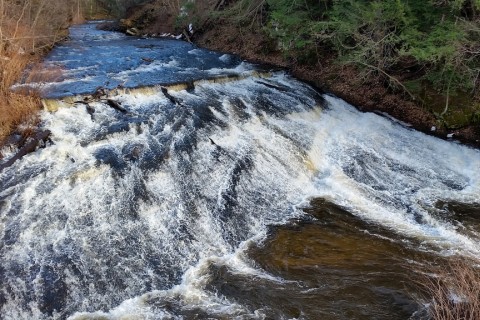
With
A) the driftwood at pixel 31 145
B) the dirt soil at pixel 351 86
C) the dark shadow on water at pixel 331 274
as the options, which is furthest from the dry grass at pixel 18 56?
the dirt soil at pixel 351 86

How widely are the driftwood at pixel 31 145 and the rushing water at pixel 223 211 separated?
20cm

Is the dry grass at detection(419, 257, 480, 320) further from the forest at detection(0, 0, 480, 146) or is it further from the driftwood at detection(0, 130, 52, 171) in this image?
the driftwood at detection(0, 130, 52, 171)

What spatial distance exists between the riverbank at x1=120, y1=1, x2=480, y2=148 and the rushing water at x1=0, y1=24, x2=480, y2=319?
27.4 inches

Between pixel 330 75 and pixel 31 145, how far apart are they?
1039 cm

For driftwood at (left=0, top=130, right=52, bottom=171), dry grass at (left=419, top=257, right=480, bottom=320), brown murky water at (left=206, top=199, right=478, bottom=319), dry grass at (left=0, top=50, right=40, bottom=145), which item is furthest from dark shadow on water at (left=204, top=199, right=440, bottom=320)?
dry grass at (left=0, top=50, right=40, bottom=145)

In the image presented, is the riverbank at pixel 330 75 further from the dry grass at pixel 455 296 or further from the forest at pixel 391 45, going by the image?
the dry grass at pixel 455 296

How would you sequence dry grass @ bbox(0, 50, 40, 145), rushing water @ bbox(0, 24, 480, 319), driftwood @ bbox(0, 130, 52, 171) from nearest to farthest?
rushing water @ bbox(0, 24, 480, 319), driftwood @ bbox(0, 130, 52, 171), dry grass @ bbox(0, 50, 40, 145)

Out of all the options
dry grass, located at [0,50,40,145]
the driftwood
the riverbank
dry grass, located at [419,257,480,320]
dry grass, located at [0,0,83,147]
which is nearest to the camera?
dry grass, located at [419,257,480,320]

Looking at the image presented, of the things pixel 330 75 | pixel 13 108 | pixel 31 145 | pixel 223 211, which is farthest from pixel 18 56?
pixel 330 75

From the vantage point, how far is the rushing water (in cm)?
578

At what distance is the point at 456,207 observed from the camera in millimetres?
8258

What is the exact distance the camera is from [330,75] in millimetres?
14766

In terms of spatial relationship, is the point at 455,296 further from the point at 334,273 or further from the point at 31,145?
the point at 31,145

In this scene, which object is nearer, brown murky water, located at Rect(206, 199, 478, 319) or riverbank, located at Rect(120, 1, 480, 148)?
brown murky water, located at Rect(206, 199, 478, 319)
